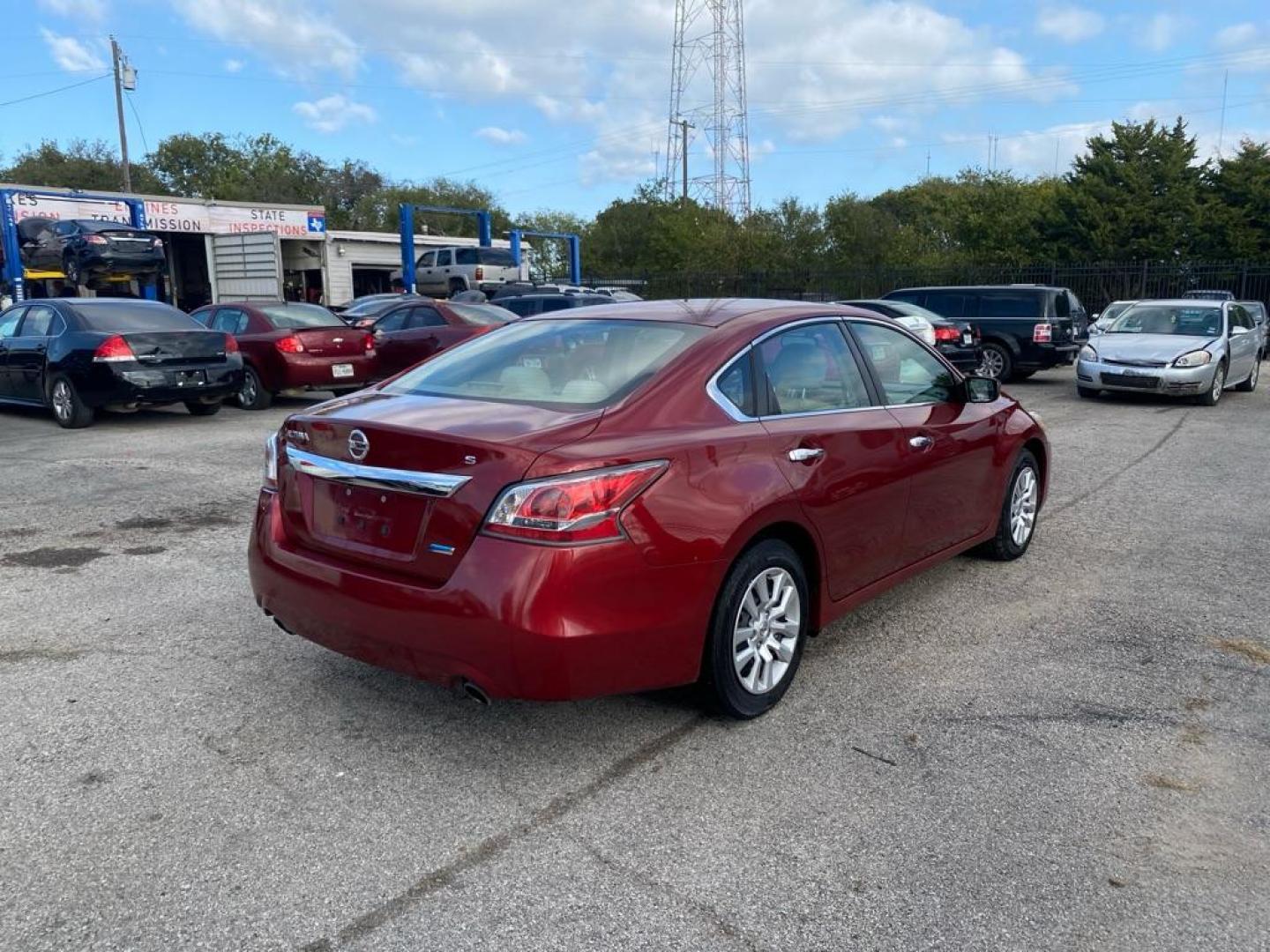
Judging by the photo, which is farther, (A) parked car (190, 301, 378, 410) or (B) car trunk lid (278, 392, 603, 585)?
(A) parked car (190, 301, 378, 410)

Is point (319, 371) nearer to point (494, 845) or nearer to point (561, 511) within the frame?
point (561, 511)

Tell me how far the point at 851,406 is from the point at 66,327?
34.1ft

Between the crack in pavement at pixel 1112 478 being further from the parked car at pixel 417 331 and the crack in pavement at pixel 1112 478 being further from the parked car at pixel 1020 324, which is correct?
the parked car at pixel 417 331

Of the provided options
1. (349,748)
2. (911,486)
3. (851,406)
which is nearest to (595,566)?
(349,748)

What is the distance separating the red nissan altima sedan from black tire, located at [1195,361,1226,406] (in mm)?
11726

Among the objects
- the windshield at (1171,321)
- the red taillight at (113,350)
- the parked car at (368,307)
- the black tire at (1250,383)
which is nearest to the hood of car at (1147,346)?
the windshield at (1171,321)

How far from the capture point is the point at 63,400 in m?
11.6

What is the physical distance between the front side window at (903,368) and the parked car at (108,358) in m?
9.25

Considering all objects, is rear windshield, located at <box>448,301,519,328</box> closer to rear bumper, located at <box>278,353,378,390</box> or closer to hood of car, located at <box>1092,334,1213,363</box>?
rear bumper, located at <box>278,353,378,390</box>

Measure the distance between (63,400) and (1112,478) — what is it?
36.9 ft

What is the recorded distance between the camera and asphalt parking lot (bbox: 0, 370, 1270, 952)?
8.71 ft

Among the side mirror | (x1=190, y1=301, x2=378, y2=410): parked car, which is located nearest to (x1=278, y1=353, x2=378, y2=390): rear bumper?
(x1=190, y1=301, x2=378, y2=410): parked car

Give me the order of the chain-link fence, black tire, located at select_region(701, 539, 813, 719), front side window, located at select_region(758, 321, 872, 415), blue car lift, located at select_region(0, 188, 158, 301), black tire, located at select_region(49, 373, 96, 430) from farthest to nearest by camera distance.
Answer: the chain-link fence
blue car lift, located at select_region(0, 188, 158, 301)
black tire, located at select_region(49, 373, 96, 430)
front side window, located at select_region(758, 321, 872, 415)
black tire, located at select_region(701, 539, 813, 719)

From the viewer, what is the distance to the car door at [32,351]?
11.7 m
